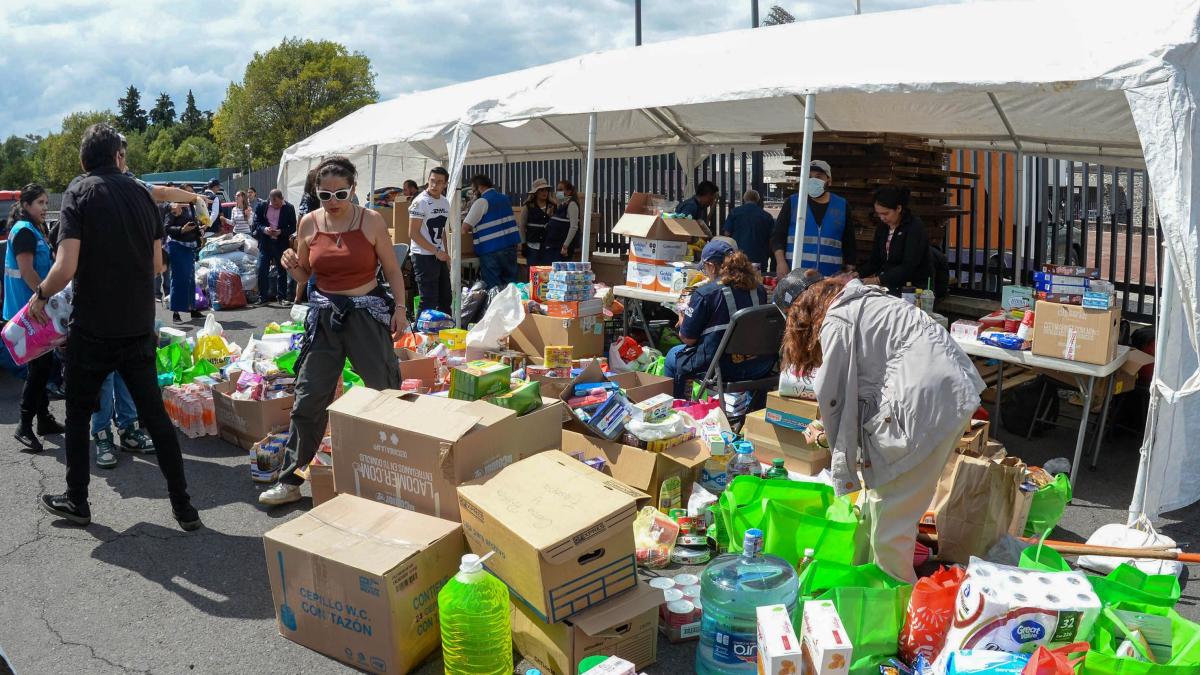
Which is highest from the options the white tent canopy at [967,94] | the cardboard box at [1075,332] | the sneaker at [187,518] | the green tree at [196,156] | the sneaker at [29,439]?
the green tree at [196,156]

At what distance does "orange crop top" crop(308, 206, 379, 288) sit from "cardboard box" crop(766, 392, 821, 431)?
2.33 metres

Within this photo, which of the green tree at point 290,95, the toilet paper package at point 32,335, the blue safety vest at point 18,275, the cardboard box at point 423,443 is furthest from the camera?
the green tree at point 290,95

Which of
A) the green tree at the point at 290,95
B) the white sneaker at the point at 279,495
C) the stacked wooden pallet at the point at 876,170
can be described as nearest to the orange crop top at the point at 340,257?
the white sneaker at the point at 279,495

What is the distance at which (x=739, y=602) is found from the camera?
313cm

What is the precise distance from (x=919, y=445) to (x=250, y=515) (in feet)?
11.1

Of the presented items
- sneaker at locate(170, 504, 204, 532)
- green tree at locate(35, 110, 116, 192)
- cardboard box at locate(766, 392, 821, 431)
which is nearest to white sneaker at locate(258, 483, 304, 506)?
sneaker at locate(170, 504, 204, 532)

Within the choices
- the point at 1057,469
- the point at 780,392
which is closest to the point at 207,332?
the point at 780,392

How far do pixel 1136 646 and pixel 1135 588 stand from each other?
0.69m

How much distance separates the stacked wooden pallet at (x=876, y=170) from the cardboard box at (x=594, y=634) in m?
6.08

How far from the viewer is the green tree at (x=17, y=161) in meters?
84.8

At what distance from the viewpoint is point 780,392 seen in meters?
5.04

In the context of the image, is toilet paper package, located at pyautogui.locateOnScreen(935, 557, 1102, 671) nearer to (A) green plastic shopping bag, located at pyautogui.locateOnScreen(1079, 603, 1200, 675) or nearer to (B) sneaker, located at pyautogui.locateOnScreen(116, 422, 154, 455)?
(A) green plastic shopping bag, located at pyautogui.locateOnScreen(1079, 603, 1200, 675)

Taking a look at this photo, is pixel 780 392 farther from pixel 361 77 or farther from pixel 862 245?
pixel 361 77

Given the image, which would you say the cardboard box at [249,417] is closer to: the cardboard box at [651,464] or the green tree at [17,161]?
the cardboard box at [651,464]
